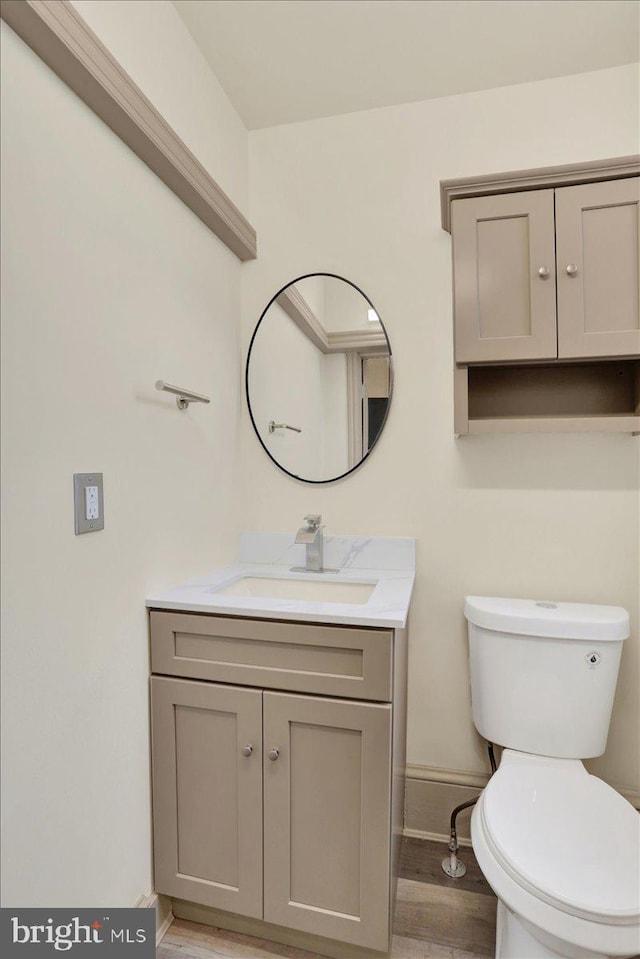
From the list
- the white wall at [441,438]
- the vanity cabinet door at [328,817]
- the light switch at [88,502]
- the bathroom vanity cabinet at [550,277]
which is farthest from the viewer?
the white wall at [441,438]

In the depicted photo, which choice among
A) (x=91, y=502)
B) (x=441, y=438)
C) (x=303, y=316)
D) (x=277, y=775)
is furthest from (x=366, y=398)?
(x=277, y=775)

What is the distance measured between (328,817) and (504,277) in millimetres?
1573

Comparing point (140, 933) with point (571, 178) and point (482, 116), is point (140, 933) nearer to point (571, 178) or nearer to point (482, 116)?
point (571, 178)

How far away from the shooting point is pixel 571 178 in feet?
4.76

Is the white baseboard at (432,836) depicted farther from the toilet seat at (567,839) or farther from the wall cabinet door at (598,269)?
the wall cabinet door at (598,269)

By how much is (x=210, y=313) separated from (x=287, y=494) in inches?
28.0

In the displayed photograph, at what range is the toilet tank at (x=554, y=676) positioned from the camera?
1452mm

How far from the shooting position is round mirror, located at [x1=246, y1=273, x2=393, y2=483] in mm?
1847

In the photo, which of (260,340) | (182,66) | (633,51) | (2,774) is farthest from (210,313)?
(633,51)

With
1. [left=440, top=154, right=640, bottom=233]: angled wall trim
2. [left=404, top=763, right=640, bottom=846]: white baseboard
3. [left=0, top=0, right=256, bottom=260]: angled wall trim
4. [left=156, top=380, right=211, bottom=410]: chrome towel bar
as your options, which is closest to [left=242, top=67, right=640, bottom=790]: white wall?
[left=404, top=763, right=640, bottom=846]: white baseboard

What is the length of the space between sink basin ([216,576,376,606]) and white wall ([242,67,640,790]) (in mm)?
258

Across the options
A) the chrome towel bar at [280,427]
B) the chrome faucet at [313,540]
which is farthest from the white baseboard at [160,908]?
the chrome towel bar at [280,427]

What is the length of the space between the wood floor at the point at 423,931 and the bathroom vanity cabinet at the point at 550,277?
1.41 metres

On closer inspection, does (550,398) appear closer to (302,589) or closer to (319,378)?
(319,378)
